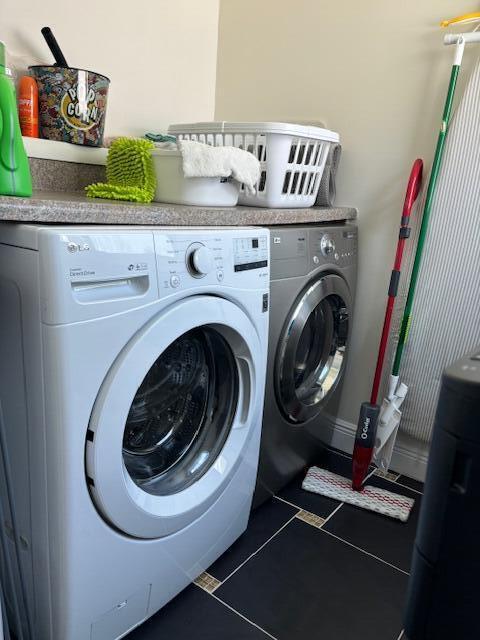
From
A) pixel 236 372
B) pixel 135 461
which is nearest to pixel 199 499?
pixel 135 461

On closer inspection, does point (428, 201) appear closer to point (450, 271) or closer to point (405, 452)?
point (450, 271)

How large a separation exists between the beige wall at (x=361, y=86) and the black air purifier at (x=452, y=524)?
126 cm

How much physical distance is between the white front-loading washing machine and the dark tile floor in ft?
0.27

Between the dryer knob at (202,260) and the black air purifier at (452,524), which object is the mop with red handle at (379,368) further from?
the black air purifier at (452,524)

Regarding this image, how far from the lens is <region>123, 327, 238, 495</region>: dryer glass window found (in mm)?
1132

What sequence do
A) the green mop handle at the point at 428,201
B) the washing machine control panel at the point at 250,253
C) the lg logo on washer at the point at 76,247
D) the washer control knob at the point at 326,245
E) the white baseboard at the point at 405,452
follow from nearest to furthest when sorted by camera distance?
the lg logo on washer at the point at 76,247 → the washing machine control panel at the point at 250,253 → the green mop handle at the point at 428,201 → the washer control knob at the point at 326,245 → the white baseboard at the point at 405,452

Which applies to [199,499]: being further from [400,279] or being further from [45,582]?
[400,279]

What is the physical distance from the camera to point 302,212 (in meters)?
1.52

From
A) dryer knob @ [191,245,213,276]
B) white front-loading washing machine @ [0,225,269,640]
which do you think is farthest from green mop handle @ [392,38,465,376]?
dryer knob @ [191,245,213,276]

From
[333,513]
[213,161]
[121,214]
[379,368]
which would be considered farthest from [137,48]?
[333,513]

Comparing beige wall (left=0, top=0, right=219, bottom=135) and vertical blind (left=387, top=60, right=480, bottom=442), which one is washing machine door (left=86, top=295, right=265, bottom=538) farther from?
beige wall (left=0, top=0, right=219, bottom=135)

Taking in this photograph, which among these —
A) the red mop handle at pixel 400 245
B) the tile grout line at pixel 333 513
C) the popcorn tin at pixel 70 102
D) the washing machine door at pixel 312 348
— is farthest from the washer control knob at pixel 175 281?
the tile grout line at pixel 333 513

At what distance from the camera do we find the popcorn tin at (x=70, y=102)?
4.44 feet

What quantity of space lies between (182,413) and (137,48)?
1.30 m
